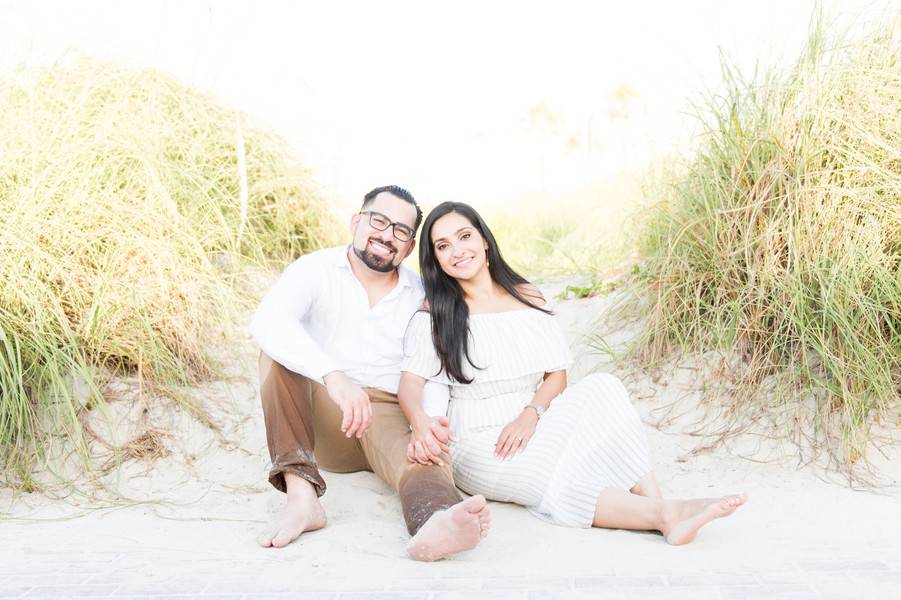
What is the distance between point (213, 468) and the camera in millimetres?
3697

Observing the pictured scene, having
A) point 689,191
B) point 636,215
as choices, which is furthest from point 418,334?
point 636,215

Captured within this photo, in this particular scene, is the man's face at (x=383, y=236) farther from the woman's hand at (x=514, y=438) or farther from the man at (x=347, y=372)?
the woman's hand at (x=514, y=438)

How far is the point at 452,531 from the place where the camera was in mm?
2438

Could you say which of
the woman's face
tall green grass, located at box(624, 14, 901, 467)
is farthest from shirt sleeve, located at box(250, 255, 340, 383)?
tall green grass, located at box(624, 14, 901, 467)

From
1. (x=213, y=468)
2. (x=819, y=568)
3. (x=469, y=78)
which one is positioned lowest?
(x=213, y=468)

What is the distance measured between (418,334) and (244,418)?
1.21m

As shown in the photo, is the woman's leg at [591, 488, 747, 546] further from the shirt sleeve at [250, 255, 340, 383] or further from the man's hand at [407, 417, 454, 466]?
the shirt sleeve at [250, 255, 340, 383]

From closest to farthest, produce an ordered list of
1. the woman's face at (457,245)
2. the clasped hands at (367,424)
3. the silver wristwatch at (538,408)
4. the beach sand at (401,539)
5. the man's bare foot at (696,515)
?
the beach sand at (401,539), the man's bare foot at (696,515), the clasped hands at (367,424), the silver wristwatch at (538,408), the woman's face at (457,245)

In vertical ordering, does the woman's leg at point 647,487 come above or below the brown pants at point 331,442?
below

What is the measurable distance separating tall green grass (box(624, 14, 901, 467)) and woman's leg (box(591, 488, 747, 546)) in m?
1.11

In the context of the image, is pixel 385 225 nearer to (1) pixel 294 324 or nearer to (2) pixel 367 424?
Answer: (1) pixel 294 324

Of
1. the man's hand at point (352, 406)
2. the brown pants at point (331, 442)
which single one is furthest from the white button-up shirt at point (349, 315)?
the man's hand at point (352, 406)

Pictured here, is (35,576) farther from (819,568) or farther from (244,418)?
(819,568)

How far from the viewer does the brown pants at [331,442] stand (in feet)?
8.98
